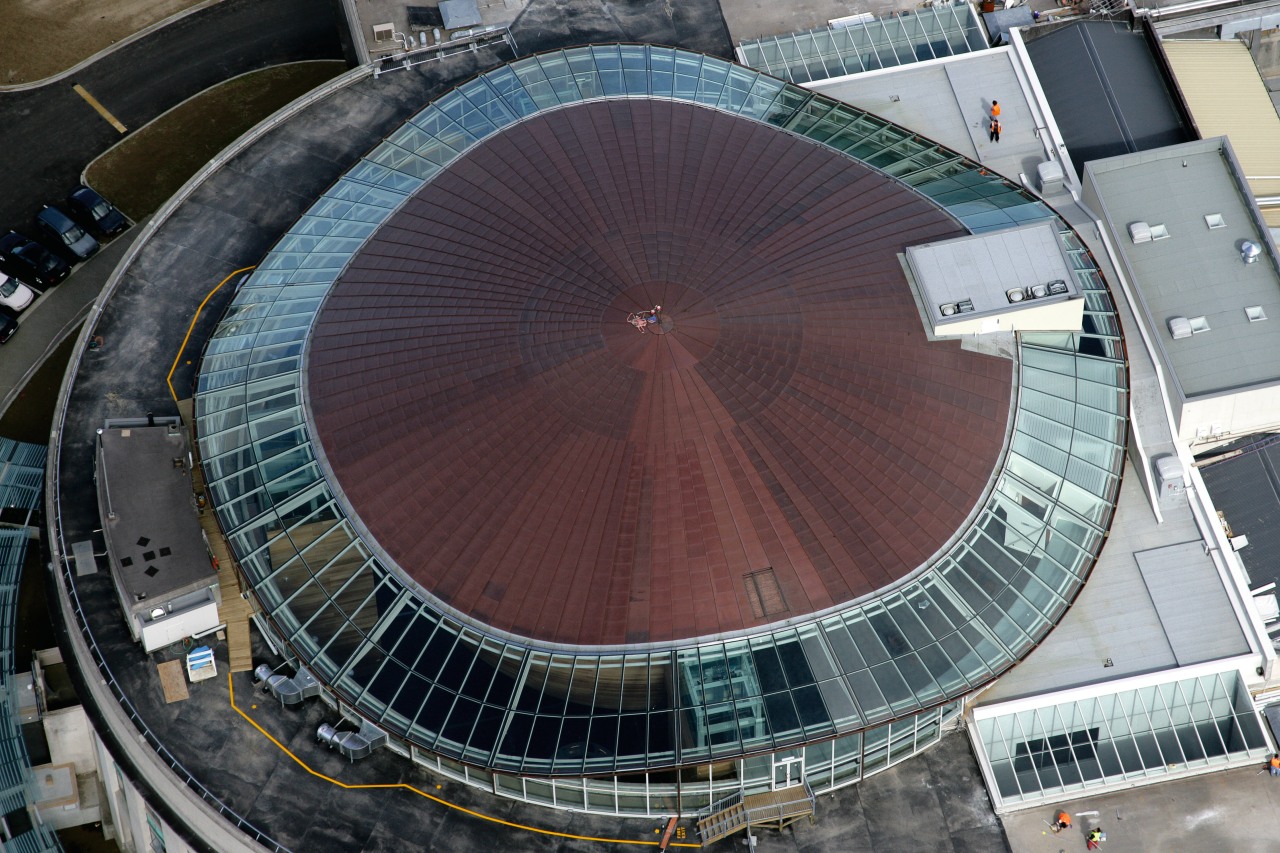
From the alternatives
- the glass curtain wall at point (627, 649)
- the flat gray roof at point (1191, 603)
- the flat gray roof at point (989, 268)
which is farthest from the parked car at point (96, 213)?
the flat gray roof at point (1191, 603)

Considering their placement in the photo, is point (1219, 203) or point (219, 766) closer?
point (219, 766)

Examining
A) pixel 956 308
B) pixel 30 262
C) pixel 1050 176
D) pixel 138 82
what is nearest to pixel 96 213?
pixel 30 262

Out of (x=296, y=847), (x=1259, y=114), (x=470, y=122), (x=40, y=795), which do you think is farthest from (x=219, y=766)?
(x=1259, y=114)

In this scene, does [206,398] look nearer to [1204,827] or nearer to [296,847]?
[296,847]

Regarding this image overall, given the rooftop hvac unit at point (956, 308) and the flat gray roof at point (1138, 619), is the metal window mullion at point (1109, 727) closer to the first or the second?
the flat gray roof at point (1138, 619)

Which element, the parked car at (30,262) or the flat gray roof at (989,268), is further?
the parked car at (30,262)

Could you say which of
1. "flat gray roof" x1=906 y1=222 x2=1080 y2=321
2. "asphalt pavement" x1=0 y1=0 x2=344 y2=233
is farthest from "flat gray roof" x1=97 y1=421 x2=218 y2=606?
"flat gray roof" x1=906 y1=222 x2=1080 y2=321
